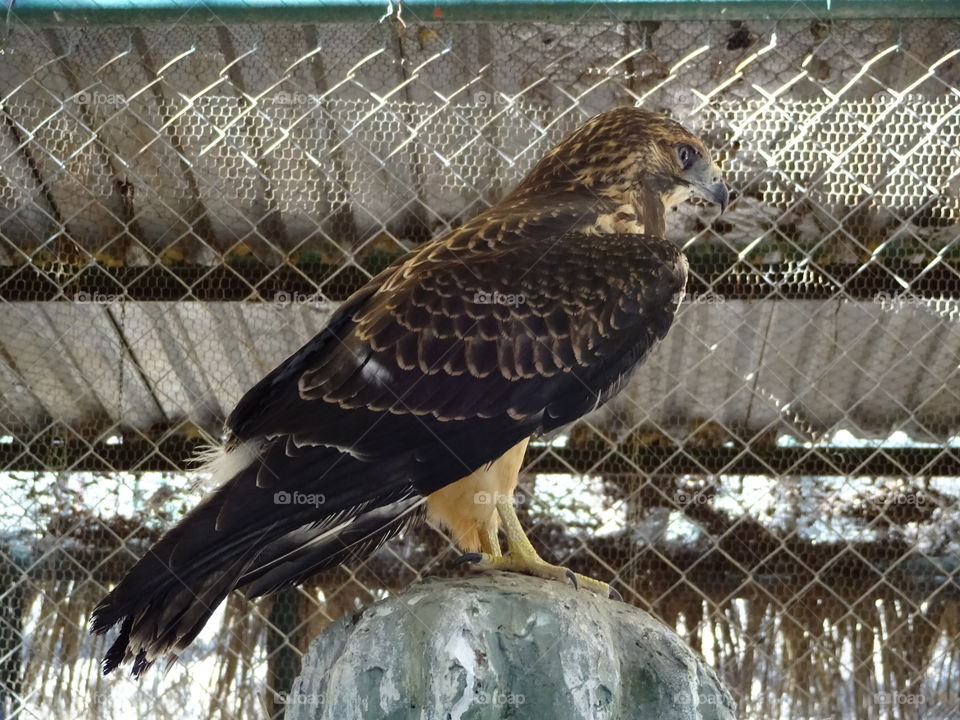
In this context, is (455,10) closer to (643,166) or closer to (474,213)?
(643,166)

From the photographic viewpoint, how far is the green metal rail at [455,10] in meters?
→ 2.40

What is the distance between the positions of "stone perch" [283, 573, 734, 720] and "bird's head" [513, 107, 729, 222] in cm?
96

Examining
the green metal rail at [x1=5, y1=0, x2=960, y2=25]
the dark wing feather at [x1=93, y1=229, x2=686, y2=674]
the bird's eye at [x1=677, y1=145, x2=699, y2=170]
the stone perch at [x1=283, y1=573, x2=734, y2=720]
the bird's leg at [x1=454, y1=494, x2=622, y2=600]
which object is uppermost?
the green metal rail at [x1=5, y1=0, x2=960, y2=25]

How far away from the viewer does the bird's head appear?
7.65ft

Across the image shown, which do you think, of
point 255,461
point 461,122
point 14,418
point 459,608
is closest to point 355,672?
point 459,608

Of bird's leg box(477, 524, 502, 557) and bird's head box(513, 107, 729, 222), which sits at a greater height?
bird's head box(513, 107, 729, 222)

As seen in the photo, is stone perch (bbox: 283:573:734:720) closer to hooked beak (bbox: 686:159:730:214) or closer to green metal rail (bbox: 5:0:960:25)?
hooked beak (bbox: 686:159:730:214)

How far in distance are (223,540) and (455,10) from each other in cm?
136

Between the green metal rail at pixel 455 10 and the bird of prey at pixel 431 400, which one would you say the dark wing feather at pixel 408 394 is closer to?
the bird of prey at pixel 431 400

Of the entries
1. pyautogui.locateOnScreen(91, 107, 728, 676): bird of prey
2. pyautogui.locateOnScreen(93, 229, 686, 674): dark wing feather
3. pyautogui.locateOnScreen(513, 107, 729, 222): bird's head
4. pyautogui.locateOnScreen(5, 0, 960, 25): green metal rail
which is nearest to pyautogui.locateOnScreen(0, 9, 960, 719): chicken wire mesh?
pyautogui.locateOnScreen(5, 0, 960, 25): green metal rail

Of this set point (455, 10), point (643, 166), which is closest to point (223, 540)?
point (643, 166)

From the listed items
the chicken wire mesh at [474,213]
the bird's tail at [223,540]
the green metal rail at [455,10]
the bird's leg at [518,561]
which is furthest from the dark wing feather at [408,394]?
the chicken wire mesh at [474,213]

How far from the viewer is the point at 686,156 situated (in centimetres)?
234

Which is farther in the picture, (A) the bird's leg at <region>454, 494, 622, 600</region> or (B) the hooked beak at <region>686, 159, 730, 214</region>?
(B) the hooked beak at <region>686, 159, 730, 214</region>
